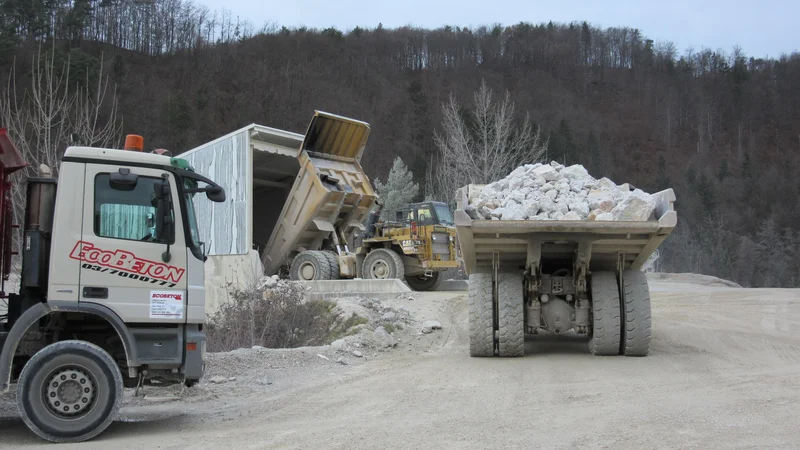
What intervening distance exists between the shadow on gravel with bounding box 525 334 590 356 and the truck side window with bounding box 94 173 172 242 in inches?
233

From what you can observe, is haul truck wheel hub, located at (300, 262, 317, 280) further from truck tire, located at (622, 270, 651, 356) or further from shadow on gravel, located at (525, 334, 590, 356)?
truck tire, located at (622, 270, 651, 356)

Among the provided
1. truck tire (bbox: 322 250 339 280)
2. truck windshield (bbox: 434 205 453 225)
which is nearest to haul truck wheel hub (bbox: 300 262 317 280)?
truck tire (bbox: 322 250 339 280)

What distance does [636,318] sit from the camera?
9578mm

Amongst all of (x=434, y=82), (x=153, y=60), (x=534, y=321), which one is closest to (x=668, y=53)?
(x=434, y=82)

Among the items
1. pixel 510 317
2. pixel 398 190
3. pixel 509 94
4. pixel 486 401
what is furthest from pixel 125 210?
pixel 509 94

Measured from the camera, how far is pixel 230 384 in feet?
29.1

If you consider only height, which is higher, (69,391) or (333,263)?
(333,263)

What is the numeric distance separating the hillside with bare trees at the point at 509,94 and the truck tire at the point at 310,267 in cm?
1787

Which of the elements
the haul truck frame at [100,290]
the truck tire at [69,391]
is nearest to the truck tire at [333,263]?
the haul truck frame at [100,290]

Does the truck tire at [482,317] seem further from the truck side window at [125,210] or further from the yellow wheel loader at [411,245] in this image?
the yellow wheel loader at [411,245]

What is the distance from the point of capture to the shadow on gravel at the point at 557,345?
10664mm

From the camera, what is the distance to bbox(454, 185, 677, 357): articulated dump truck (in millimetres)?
Result: 9094

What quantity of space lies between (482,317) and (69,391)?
5228 millimetres

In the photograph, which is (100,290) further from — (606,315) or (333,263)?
(333,263)
